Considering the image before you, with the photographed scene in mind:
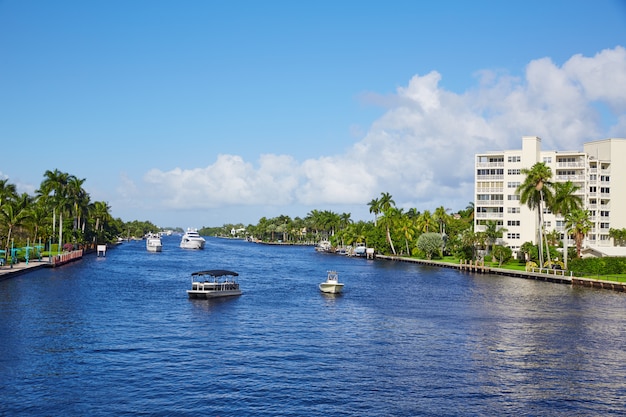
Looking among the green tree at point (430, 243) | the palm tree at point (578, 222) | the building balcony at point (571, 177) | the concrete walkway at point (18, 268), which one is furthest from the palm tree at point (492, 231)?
the concrete walkway at point (18, 268)

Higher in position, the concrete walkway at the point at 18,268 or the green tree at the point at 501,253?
the green tree at the point at 501,253

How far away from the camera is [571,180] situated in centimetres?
15312

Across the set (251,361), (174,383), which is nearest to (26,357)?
(174,383)

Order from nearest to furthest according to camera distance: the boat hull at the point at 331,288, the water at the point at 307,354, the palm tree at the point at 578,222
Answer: the water at the point at 307,354, the boat hull at the point at 331,288, the palm tree at the point at 578,222

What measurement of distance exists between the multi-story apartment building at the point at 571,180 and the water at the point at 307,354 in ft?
217

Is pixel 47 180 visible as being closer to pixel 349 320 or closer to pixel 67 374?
pixel 349 320

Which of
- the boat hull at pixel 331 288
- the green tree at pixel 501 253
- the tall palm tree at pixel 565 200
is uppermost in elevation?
the tall palm tree at pixel 565 200

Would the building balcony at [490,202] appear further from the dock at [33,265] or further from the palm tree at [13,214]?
the palm tree at [13,214]

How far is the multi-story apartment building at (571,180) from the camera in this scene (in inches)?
6019

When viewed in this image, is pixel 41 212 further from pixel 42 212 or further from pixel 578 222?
pixel 578 222

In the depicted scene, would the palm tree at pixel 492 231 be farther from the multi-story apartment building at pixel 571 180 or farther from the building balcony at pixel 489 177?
the building balcony at pixel 489 177

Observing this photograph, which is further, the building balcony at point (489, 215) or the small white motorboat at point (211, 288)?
the building balcony at point (489, 215)

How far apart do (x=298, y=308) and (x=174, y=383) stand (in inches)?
1528

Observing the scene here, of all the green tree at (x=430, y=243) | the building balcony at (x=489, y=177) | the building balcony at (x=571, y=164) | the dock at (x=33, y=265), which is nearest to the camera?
the dock at (x=33, y=265)
